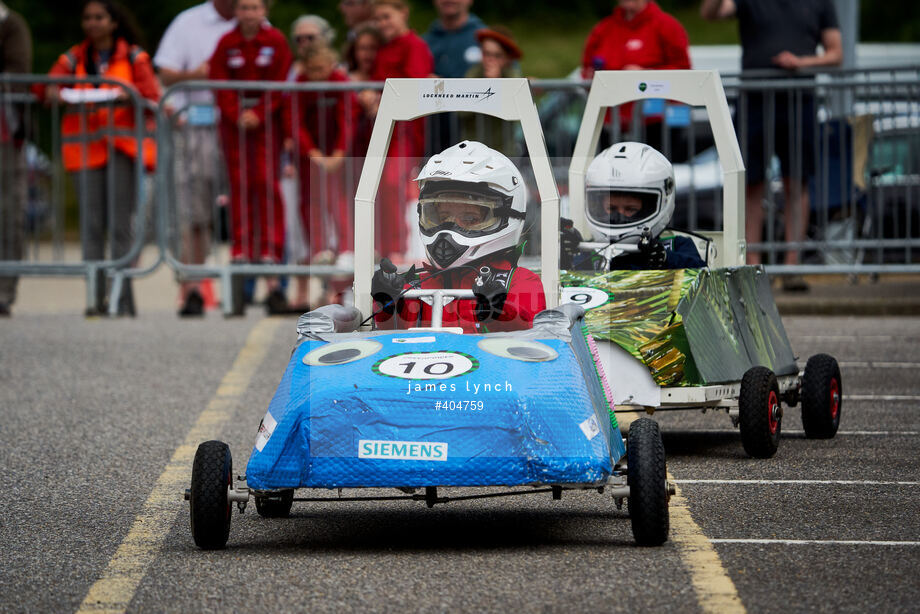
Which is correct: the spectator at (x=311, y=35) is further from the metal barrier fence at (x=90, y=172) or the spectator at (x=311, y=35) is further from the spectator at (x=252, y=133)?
the metal barrier fence at (x=90, y=172)

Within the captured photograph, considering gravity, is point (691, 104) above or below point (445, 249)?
above

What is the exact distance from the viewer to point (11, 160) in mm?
13305

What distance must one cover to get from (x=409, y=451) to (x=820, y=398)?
2941mm

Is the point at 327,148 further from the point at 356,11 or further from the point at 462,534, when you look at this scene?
the point at 462,534

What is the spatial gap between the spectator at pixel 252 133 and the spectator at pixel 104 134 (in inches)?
Result: 27.6

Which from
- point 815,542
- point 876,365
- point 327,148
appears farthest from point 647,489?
point 327,148

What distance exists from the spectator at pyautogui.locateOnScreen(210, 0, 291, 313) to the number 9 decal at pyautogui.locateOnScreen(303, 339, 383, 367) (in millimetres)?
7314

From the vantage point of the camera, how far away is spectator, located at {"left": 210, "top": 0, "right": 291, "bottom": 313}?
1284cm

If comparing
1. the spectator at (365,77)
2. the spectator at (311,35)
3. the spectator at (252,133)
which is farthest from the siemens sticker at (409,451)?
the spectator at (311,35)

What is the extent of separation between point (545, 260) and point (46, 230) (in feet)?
88.4

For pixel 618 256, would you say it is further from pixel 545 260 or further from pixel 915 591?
pixel 915 591

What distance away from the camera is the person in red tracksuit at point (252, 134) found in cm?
1284

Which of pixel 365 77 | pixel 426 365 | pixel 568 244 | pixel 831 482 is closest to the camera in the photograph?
pixel 426 365

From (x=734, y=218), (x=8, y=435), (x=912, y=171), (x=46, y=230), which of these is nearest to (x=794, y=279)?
A: (x=912, y=171)
